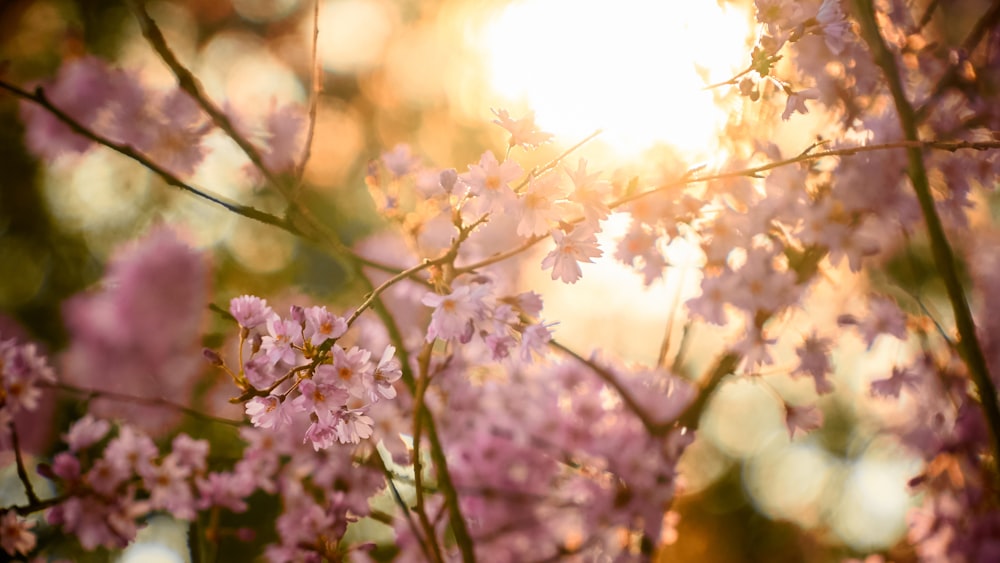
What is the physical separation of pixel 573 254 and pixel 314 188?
4.71m

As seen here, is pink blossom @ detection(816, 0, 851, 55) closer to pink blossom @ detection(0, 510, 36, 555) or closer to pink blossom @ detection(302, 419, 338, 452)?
pink blossom @ detection(302, 419, 338, 452)

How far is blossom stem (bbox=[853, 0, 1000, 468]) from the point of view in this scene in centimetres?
102

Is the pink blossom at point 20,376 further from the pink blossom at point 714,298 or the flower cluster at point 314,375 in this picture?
the pink blossom at point 714,298

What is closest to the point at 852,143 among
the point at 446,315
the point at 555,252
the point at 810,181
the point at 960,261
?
the point at 810,181

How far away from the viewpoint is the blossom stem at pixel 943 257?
1.02 meters

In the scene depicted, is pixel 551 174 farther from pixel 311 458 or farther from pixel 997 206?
pixel 997 206

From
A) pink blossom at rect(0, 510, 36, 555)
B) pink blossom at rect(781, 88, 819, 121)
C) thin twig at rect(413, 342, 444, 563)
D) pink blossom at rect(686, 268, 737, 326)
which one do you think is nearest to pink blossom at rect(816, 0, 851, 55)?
pink blossom at rect(781, 88, 819, 121)

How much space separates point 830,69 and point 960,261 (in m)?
1.76

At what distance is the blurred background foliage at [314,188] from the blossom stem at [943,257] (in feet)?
5.26

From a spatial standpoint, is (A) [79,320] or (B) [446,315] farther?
(A) [79,320]

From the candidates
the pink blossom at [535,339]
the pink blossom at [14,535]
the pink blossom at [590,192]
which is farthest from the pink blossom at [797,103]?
the pink blossom at [14,535]

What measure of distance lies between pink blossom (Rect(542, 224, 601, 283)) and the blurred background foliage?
2.02 m

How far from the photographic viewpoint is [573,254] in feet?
2.96

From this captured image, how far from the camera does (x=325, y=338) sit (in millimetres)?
807
